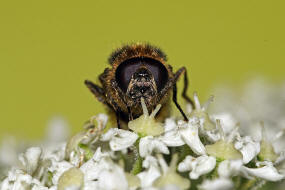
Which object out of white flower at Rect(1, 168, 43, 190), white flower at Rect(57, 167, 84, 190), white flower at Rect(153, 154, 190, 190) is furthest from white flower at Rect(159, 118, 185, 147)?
white flower at Rect(1, 168, 43, 190)

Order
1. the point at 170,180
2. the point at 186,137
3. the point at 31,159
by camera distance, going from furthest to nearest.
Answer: the point at 31,159
the point at 186,137
the point at 170,180

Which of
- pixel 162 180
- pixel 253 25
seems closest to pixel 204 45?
pixel 253 25

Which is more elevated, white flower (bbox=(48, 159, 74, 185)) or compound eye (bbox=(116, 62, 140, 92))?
compound eye (bbox=(116, 62, 140, 92))

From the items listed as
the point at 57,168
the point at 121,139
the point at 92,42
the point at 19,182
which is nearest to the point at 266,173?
the point at 121,139

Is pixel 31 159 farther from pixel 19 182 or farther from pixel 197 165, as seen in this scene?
pixel 197 165

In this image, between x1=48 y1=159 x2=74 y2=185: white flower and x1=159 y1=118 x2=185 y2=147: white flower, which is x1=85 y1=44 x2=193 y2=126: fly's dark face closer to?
x1=159 y1=118 x2=185 y2=147: white flower

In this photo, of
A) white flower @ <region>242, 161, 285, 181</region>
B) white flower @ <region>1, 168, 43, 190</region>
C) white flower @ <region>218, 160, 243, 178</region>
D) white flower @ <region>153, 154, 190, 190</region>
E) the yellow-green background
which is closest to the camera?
white flower @ <region>153, 154, 190, 190</region>

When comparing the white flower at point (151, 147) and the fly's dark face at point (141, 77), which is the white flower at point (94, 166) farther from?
the fly's dark face at point (141, 77)

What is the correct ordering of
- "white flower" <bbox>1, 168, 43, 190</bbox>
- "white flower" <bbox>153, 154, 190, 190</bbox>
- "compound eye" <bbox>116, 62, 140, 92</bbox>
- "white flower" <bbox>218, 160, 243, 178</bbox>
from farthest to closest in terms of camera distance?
"compound eye" <bbox>116, 62, 140, 92</bbox>, "white flower" <bbox>1, 168, 43, 190</bbox>, "white flower" <bbox>218, 160, 243, 178</bbox>, "white flower" <bbox>153, 154, 190, 190</bbox>

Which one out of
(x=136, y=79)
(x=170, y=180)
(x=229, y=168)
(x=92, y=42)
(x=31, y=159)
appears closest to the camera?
(x=170, y=180)
